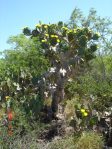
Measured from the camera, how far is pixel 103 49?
18828mm

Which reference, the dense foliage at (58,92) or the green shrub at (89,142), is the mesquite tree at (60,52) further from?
the green shrub at (89,142)

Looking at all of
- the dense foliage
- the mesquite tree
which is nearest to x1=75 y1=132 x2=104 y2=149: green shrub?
the dense foliage

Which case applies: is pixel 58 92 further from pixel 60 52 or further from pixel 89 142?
pixel 89 142

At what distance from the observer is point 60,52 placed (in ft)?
33.3

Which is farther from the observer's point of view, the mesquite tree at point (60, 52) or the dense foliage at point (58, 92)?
the mesquite tree at point (60, 52)

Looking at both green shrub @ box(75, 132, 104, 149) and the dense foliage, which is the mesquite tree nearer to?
the dense foliage

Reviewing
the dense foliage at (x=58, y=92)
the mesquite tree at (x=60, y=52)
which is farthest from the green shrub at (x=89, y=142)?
the mesquite tree at (x=60, y=52)

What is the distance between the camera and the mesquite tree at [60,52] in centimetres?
1007

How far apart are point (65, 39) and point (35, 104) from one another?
211 cm

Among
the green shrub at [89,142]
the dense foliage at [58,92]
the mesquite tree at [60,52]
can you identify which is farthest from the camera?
the mesquite tree at [60,52]

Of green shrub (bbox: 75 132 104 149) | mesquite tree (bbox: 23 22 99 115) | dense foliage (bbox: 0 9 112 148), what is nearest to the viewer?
green shrub (bbox: 75 132 104 149)

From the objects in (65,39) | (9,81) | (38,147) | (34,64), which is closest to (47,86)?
(65,39)

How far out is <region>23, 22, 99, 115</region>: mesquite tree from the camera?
33.0 feet

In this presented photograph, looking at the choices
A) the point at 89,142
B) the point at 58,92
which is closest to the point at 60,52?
the point at 58,92
